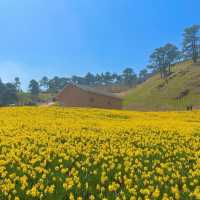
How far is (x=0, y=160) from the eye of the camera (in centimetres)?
1118

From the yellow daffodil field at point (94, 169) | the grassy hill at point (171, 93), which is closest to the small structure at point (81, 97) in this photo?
the grassy hill at point (171, 93)

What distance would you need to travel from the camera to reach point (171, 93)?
124000 mm

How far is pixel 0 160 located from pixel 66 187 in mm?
3038

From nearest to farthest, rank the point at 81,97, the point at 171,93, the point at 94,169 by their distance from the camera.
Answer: the point at 94,169, the point at 81,97, the point at 171,93

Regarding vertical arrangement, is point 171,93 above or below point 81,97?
above

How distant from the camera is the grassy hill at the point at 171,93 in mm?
111463

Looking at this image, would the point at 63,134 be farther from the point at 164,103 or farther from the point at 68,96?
the point at 164,103

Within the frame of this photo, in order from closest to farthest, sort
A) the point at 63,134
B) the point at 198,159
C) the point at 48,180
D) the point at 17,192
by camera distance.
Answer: the point at 17,192, the point at 48,180, the point at 198,159, the point at 63,134

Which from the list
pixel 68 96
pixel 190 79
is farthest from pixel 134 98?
pixel 68 96

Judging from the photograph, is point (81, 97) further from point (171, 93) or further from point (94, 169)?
point (94, 169)

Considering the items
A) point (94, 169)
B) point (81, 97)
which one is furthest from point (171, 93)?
point (94, 169)

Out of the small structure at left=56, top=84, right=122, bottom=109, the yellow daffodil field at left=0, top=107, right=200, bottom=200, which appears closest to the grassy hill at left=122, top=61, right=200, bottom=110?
the small structure at left=56, top=84, right=122, bottom=109

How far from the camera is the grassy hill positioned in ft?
366

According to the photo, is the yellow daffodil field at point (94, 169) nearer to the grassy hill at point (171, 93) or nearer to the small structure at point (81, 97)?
the small structure at point (81, 97)
